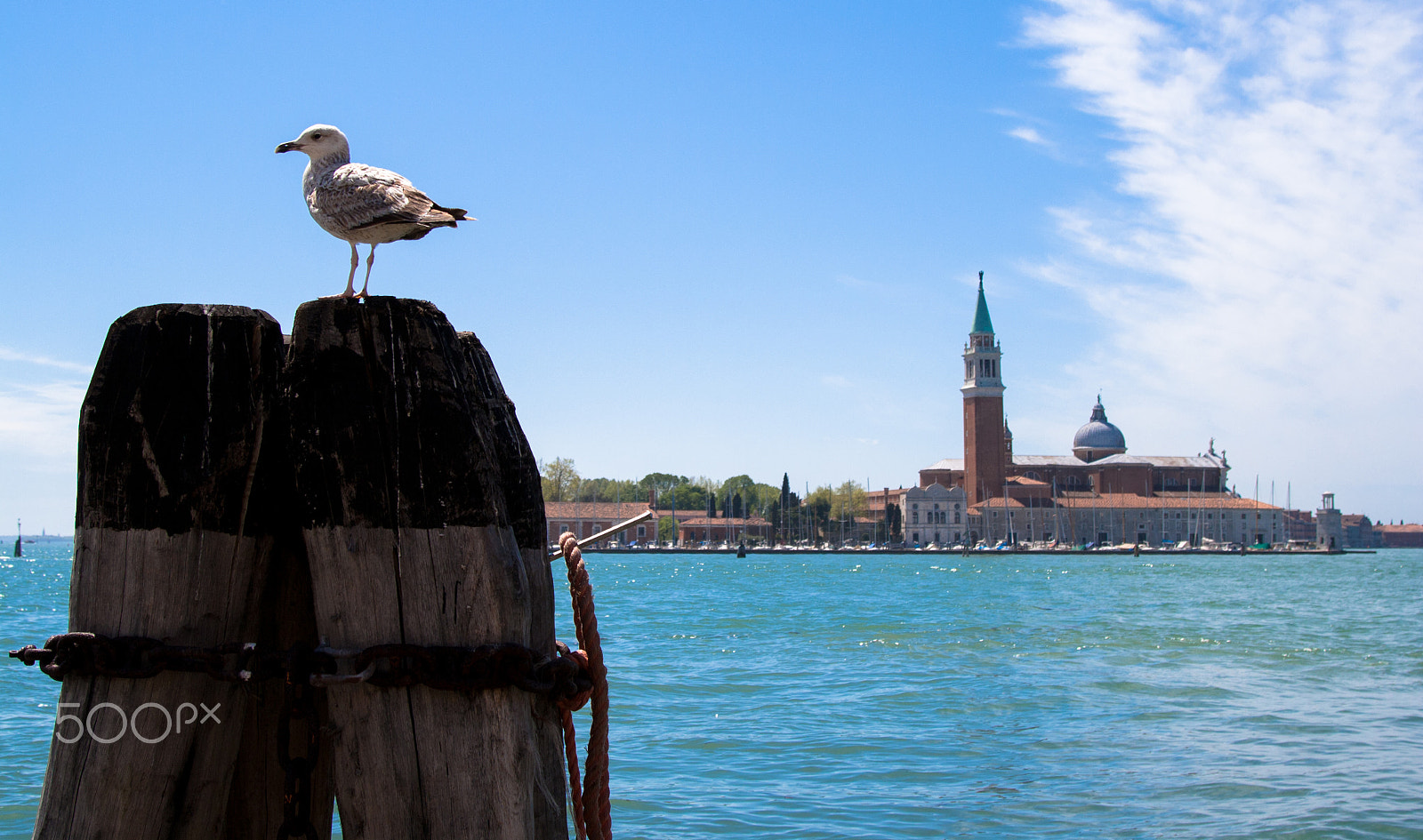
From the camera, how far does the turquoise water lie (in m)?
7.04

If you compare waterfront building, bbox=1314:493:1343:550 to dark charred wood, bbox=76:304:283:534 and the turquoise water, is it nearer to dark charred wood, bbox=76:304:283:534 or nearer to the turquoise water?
the turquoise water

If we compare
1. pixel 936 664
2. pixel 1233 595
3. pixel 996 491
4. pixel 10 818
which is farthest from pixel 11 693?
pixel 996 491

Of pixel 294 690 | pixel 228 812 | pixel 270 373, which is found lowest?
pixel 228 812

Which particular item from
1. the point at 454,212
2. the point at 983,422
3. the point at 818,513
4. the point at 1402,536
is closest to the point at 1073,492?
the point at 983,422

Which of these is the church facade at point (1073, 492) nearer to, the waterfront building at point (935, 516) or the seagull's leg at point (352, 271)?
the waterfront building at point (935, 516)

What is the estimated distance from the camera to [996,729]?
1012 centimetres

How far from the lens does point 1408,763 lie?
336 inches

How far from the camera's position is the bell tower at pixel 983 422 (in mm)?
99312

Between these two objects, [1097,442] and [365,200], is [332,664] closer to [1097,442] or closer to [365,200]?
[365,200]

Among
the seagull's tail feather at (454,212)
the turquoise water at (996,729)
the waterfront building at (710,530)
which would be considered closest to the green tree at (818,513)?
the waterfront building at (710,530)

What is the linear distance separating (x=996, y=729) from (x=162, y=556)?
30.7 ft

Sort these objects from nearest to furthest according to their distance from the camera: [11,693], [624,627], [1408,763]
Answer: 1. [1408,763]
2. [11,693]
3. [624,627]

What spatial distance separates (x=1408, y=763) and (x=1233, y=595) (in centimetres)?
3101

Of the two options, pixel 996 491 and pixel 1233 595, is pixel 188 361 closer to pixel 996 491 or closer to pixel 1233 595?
pixel 1233 595
